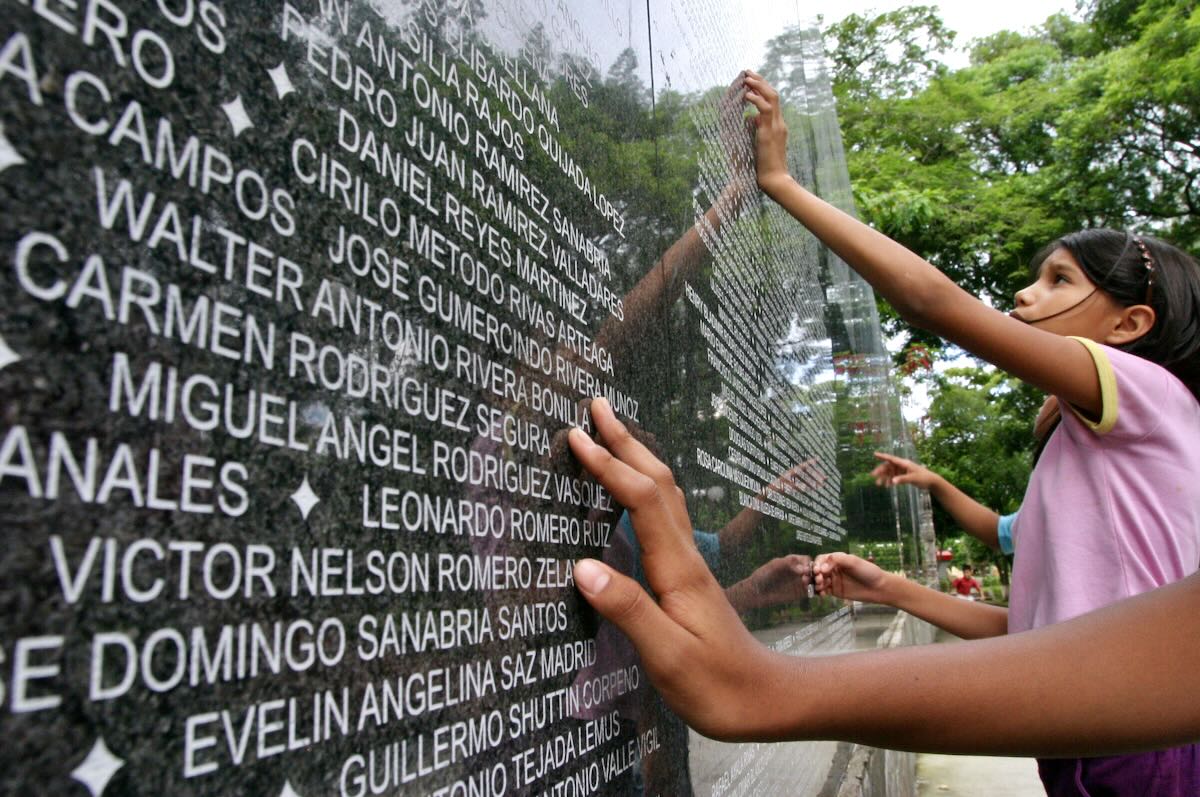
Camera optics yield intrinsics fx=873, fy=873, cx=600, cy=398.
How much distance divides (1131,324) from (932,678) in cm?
155

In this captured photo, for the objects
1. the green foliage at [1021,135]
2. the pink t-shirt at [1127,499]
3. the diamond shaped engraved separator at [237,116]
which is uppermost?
the green foliage at [1021,135]

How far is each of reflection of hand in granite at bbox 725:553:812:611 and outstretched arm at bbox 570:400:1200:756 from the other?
0.86 meters

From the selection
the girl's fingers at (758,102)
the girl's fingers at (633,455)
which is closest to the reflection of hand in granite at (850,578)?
the girl's fingers at (758,102)

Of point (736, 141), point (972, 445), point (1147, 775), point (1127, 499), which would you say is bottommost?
point (1147, 775)

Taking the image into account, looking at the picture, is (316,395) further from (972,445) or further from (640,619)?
(972,445)

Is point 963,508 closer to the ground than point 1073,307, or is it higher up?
closer to the ground

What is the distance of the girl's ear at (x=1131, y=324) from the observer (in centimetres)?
210

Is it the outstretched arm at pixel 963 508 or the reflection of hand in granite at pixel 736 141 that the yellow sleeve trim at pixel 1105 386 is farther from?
the outstretched arm at pixel 963 508

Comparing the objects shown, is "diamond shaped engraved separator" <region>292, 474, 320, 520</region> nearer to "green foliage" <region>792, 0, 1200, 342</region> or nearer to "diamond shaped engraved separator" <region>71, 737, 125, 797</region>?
"diamond shaped engraved separator" <region>71, 737, 125, 797</region>

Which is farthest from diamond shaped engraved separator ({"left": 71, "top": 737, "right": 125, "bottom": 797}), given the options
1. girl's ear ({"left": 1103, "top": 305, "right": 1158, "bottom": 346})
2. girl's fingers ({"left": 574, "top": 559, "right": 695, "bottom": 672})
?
girl's ear ({"left": 1103, "top": 305, "right": 1158, "bottom": 346})

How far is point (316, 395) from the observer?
2.64ft

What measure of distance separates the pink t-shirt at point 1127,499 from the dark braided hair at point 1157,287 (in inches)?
10.4

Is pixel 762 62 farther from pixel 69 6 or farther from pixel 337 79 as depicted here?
pixel 69 6

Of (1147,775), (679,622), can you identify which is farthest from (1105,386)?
(679,622)
